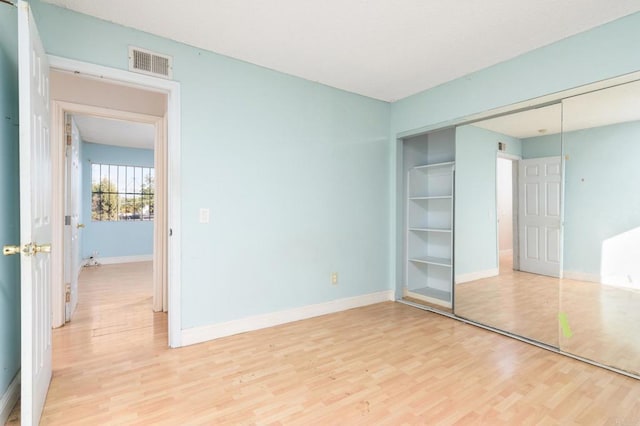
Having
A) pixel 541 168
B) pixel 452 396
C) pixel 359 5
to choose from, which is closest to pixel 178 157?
pixel 359 5

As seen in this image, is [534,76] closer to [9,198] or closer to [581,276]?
[581,276]

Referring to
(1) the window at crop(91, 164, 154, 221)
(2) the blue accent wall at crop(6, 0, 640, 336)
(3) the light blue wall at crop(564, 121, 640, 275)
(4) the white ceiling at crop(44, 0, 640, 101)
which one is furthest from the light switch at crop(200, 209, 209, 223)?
(1) the window at crop(91, 164, 154, 221)

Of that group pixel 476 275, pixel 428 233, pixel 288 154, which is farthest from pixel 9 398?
pixel 428 233

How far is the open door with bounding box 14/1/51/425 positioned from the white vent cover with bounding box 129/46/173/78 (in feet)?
2.20

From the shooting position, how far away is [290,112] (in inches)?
131

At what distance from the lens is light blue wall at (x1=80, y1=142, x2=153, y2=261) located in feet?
22.7

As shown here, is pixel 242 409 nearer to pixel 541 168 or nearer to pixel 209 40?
pixel 209 40

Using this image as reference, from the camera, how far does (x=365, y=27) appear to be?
97.3 inches

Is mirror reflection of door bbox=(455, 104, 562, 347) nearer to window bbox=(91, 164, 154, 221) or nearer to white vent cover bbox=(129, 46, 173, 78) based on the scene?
white vent cover bbox=(129, 46, 173, 78)

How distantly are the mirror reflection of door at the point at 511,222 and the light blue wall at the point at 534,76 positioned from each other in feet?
0.63

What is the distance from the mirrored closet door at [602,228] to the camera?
2371mm

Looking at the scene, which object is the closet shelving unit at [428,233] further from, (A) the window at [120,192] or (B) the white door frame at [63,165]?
(A) the window at [120,192]

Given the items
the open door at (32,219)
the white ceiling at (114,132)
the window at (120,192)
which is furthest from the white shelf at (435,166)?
the window at (120,192)

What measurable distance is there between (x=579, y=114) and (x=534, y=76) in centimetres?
50
